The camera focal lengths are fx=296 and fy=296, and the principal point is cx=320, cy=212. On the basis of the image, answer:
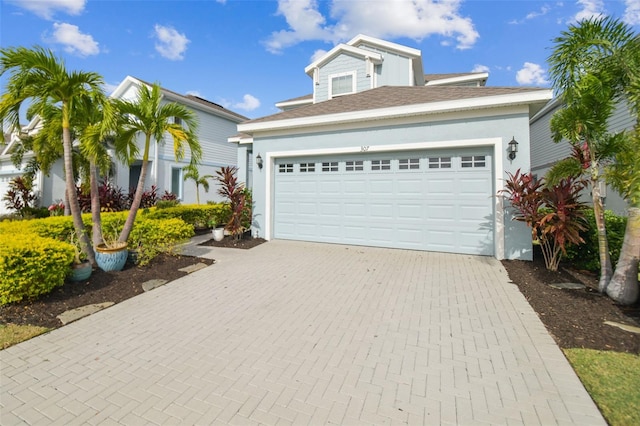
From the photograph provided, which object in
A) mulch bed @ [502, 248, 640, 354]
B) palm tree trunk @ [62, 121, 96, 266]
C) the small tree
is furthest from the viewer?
palm tree trunk @ [62, 121, 96, 266]

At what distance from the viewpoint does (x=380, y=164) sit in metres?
8.72

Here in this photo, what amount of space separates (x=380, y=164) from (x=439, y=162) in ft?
5.30

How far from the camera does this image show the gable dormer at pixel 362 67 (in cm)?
1454

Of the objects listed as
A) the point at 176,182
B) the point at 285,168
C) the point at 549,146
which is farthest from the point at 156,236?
the point at 549,146

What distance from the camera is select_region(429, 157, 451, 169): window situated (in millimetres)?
7949

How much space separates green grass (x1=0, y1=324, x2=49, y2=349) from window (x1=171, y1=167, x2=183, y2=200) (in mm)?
13865

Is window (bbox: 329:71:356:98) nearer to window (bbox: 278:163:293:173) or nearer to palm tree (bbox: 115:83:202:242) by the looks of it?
window (bbox: 278:163:293:173)

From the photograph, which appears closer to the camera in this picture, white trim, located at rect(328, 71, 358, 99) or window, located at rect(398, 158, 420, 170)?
window, located at rect(398, 158, 420, 170)

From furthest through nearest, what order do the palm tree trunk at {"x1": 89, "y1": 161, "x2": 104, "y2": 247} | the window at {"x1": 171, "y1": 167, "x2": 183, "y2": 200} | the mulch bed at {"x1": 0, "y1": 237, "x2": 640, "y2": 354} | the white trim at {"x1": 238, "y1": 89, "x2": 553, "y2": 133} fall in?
the window at {"x1": 171, "y1": 167, "x2": 183, "y2": 200} → the white trim at {"x1": 238, "y1": 89, "x2": 553, "y2": 133} → the palm tree trunk at {"x1": 89, "y1": 161, "x2": 104, "y2": 247} → the mulch bed at {"x1": 0, "y1": 237, "x2": 640, "y2": 354}

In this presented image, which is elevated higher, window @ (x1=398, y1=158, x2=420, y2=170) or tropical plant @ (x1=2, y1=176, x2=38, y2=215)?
window @ (x1=398, y1=158, x2=420, y2=170)

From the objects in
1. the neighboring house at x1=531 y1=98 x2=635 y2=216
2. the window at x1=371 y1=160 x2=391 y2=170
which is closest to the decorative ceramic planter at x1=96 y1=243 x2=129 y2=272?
the window at x1=371 y1=160 x2=391 y2=170

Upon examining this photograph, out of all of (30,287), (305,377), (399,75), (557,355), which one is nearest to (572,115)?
(557,355)

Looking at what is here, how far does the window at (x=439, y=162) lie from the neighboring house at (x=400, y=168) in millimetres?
26

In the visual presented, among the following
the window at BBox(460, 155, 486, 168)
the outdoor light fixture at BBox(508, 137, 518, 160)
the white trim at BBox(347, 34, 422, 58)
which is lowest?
the window at BBox(460, 155, 486, 168)
